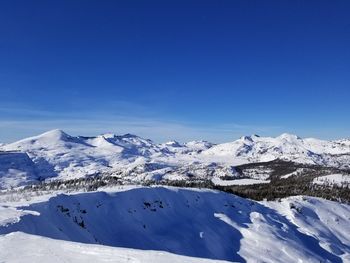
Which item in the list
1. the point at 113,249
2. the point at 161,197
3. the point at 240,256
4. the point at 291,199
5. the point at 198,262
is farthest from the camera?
the point at 291,199

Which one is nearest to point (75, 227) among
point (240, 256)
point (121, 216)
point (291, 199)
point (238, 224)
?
point (121, 216)

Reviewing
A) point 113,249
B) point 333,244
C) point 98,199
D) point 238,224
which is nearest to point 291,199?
point 333,244

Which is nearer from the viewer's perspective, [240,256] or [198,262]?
[198,262]

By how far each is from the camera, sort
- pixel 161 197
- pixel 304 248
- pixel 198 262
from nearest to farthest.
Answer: pixel 198 262
pixel 304 248
pixel 161 197

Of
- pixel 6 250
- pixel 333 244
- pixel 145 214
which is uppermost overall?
pixel 6 250

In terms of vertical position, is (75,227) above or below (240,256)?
above

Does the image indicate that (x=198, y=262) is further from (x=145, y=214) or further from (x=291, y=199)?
(x=291, y=199)

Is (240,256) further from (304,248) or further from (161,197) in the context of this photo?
(161,197)
